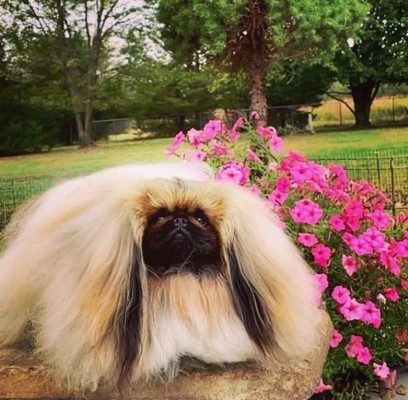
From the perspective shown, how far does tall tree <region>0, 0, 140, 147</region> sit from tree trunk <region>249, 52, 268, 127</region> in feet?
2.32

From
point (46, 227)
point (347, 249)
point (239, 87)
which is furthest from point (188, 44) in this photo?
point (46, 227)

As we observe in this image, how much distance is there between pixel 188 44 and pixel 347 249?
183 cm

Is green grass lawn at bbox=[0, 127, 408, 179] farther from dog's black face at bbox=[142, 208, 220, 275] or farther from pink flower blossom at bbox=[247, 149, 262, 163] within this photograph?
dog's black face at bbox=[142, 208, 220, 275]

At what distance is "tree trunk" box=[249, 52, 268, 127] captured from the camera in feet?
10.4

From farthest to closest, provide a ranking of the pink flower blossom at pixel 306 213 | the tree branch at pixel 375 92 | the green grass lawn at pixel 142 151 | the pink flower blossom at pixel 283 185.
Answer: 1. the tree branch at pixel 375 92
2. the green grass lawn at pixel 142 151
3. the pink flower blossom at pixel 283 185
4. the pink flower blossom at pixel 306 213

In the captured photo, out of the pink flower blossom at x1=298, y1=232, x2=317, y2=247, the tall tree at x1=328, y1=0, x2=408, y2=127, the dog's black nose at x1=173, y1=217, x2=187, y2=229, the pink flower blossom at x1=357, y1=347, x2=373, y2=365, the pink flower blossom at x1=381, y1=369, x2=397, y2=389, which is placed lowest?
the pink flower blossom at x1=381, y1=369, x2=397, y2=389

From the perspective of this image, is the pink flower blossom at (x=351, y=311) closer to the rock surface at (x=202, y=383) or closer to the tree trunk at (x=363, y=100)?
the rock surface at (x=202, y=383)

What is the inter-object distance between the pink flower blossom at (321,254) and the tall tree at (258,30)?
166 cm

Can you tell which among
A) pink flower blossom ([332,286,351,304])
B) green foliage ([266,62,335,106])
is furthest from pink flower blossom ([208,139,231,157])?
green foliage ([266,62,335,106])

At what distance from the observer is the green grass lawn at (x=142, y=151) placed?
2.68 m

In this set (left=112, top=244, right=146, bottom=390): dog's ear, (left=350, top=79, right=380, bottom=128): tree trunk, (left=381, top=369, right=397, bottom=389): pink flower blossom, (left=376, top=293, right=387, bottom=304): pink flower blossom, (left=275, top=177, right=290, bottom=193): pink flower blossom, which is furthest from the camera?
(left=350, top=79, right=380, bottom=128): tree trunk

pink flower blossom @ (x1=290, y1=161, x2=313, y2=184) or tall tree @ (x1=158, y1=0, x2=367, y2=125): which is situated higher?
tall tree @ (x1=158, y1=0, x2=367, y2=125)

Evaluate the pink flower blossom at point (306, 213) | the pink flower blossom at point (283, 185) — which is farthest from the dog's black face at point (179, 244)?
the pink flower blossom at point (283, 185)

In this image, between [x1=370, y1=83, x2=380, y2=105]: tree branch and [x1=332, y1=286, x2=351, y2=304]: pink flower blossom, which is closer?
[x1=332, y1=286, x2=351, y2=304]: pink flower blossom
